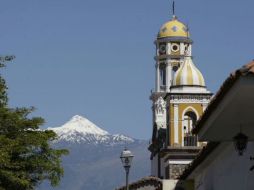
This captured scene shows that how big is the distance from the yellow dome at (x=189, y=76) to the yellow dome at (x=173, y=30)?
89.0 feet

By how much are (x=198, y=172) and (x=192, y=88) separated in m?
38.2

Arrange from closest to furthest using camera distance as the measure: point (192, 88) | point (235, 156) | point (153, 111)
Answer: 1. point (235, 156)
2. point (192, 88)
3. point (153, 111)

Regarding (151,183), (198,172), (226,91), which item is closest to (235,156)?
(226,91)

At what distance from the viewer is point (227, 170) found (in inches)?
691

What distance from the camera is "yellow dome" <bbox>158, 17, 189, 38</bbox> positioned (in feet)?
292

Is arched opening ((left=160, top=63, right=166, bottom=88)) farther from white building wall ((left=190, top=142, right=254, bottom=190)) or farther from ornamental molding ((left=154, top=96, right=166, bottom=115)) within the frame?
white building wall ((left=190, top=142, right=254, bottom=190))

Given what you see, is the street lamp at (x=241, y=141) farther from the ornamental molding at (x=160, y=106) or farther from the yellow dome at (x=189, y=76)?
the ornamental molding at (x=160, y=106)

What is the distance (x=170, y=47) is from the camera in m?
88.9

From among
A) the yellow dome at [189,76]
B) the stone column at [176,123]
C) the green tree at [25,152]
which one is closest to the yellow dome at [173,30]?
the yellow dome at [189,76]

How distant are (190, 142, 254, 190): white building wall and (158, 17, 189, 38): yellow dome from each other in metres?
66.8

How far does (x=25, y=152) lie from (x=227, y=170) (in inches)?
529

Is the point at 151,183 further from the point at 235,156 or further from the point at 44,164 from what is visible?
the point at 235,156

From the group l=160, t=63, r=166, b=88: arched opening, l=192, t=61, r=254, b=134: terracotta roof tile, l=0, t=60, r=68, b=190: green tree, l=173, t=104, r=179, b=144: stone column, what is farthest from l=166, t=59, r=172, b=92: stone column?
l=192, t=61, r=254, b=134: terracotta roof tile

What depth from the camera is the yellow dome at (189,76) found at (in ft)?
200
